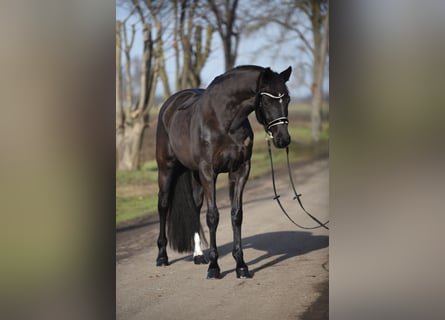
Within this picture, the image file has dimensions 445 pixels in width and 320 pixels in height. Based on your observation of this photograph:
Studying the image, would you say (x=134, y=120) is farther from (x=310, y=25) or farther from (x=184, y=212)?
(x=310, y=25)

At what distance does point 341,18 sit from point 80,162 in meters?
1.59

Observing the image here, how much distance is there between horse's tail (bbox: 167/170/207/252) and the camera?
474 centimetres

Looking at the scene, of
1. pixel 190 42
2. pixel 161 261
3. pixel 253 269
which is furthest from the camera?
pixel 190 42

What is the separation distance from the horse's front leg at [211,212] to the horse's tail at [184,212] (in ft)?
0.87

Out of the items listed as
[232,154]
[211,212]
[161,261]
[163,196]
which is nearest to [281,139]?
[232,154]

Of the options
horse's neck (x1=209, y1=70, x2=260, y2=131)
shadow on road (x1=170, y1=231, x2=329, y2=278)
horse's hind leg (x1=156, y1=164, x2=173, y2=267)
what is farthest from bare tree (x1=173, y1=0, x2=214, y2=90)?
shadow on road (x1=170, y1=231, x2=329, y2=278)

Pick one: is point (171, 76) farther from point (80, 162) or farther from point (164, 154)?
point (80, 162)

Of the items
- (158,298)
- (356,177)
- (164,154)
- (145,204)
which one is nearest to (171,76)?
(164,154)

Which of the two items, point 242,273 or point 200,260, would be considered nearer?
point 242,273

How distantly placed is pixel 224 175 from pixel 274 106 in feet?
1.89

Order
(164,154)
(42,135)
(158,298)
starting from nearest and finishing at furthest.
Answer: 1. (42,135)
2. (158,298)
3. (164,154)

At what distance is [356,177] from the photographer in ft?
11.7

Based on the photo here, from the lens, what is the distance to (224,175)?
4.43m

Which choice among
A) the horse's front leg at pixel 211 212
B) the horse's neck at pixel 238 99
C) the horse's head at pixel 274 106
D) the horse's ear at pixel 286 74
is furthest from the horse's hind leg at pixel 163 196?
the horse's ear at pixel 286 74
